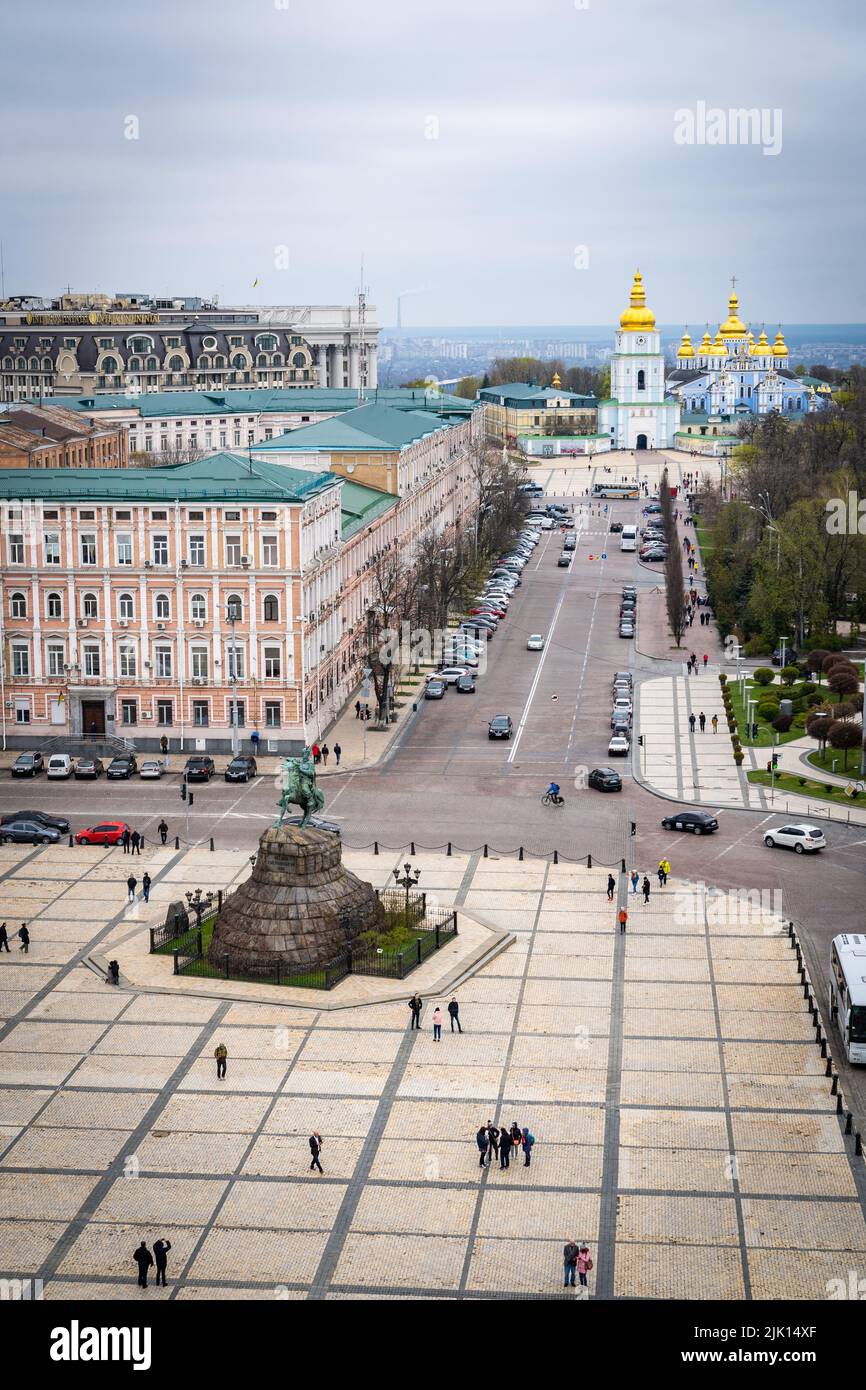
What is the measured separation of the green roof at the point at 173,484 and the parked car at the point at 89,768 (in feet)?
34.9

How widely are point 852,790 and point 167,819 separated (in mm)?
24900

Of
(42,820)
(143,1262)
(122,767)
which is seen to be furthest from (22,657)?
(143,1262)

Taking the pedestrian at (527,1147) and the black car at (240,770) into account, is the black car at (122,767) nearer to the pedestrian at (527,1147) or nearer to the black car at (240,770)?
the black car at (240,770)

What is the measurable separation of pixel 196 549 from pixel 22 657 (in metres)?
8.78

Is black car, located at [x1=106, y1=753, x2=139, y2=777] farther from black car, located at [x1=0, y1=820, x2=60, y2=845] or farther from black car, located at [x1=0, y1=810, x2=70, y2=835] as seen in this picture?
black car, located at [x1=0, y1=820, x2=60, y2=845]

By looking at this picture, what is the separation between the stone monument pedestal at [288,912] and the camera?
49344 millimetres

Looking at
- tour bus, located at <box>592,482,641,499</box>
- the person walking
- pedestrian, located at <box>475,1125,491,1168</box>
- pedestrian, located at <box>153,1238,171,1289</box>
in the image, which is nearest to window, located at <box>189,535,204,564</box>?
pedestrian, located at <box>475,1125,491,1168</box>

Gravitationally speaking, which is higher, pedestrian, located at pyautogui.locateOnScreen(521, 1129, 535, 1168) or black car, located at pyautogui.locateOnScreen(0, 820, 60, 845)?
black car, located at pyautogui.locateOnScreen(0, 820, 60, 845)

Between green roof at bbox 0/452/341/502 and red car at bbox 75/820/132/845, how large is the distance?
17074mm

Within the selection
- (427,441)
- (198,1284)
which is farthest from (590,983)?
(427,441)

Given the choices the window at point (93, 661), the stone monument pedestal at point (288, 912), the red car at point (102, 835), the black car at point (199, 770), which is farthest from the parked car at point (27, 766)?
the stone monument pedestal at point (288, 912)

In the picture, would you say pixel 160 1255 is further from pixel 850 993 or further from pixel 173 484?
pixel 173 484

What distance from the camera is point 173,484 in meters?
75.6

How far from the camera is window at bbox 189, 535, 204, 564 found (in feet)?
246
